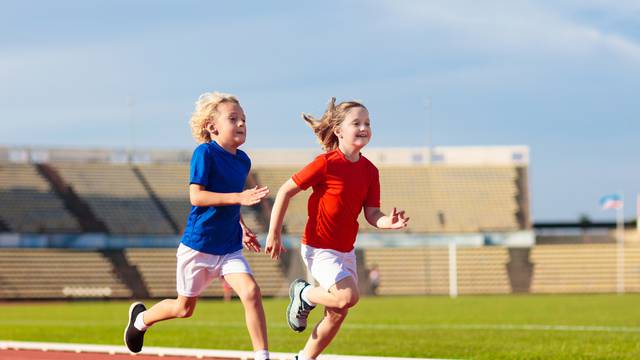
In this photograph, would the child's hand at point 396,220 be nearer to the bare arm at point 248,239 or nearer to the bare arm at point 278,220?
the bare arm at point 278,220

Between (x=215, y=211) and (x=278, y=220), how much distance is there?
0.56 metres

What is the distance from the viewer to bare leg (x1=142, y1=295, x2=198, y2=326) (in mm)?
7789

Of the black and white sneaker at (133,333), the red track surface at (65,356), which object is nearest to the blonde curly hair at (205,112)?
the black and white sneaker at (133,333)

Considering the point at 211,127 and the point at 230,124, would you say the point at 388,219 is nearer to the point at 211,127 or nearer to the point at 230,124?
the point at 230,124

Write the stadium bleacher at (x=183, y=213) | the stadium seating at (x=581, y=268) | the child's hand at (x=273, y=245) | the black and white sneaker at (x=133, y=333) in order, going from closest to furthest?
1. the child's hand at (x=273, y=245)
2. the black and white sneaker at (x=133, y=333)
3. the stadium bleacher at (x=183, y=213)
4. the stadium seating at (x=581, y=268)

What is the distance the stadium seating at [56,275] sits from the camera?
47531mm

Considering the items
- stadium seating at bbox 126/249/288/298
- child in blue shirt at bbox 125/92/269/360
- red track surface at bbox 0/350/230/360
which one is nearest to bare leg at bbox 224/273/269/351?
child in blue shirt at bbox 125/92/269/360

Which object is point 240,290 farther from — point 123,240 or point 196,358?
point 123,240

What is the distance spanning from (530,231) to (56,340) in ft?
142

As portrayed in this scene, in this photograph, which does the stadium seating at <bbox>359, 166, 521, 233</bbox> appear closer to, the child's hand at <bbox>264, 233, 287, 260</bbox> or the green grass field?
the green grass field

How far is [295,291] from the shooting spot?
7777 millimetres

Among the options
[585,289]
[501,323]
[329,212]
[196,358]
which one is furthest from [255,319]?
[585,289]

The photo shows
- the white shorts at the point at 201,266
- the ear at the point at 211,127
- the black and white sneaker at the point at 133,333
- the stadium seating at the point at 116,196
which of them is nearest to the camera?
the white shorts at the point at 201,266

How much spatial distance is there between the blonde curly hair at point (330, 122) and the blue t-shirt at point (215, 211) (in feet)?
2.11
